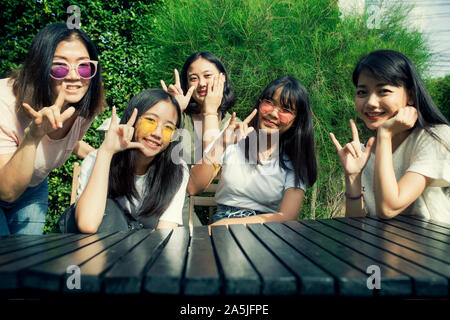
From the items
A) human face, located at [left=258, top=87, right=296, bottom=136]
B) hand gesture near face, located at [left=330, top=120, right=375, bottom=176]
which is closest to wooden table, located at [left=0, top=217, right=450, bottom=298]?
hand gesture near face, located at [left=330, top=120, right=375, bottom=176]

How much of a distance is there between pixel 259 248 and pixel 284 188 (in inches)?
58.5

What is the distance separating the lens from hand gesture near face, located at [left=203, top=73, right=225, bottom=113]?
9.09 feet

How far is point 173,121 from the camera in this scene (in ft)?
7.91

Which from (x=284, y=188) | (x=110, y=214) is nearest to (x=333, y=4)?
(x=284, y=188)

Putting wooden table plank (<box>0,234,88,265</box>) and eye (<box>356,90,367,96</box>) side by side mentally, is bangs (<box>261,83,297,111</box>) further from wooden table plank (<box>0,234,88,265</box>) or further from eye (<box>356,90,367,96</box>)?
wooden table plank (<box>0,234,88,265</box>)

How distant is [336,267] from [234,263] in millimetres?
297

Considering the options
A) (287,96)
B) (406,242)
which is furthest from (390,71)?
(406,242)

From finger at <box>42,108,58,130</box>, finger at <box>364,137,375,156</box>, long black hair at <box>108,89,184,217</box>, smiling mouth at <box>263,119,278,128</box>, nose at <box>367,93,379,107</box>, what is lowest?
long black hair at <box>108,89,184,217</box>

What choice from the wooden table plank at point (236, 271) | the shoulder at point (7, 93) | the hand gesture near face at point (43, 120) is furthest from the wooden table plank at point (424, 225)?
the shoulder at point (7, 93)

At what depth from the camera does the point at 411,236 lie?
59.2 inches

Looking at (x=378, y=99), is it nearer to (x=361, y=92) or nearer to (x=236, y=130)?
(x=361, y=92)

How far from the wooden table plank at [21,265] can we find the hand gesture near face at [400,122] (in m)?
1.68

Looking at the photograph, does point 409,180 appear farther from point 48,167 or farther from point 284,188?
point 48,167

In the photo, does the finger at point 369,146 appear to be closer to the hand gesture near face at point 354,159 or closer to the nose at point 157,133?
the hand gesture near face at point 354,159
